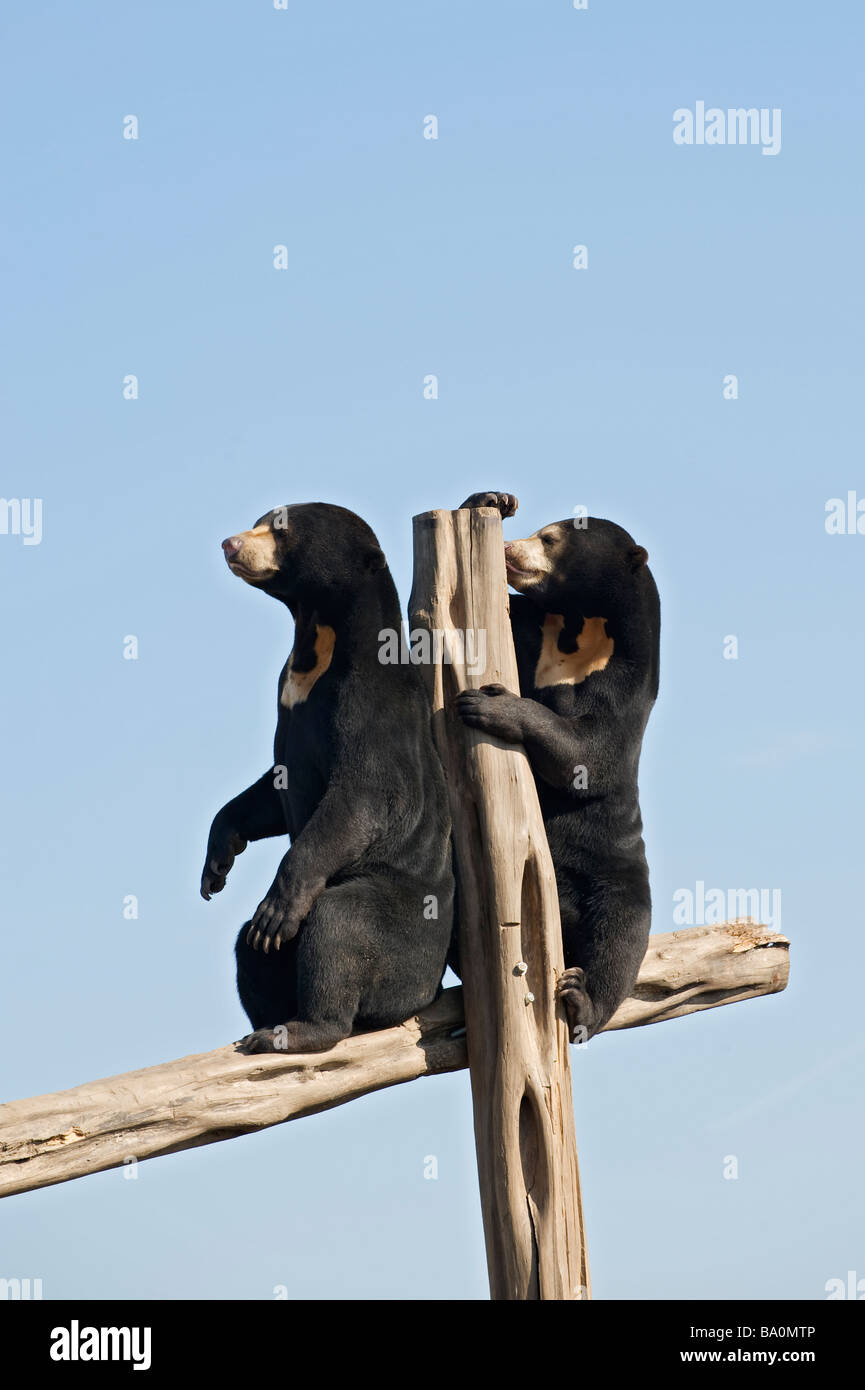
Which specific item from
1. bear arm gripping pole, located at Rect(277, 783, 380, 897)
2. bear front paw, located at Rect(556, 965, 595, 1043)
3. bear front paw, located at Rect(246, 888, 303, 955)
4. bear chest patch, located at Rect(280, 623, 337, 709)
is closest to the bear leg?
bear front paw, located at Rect(246, 888, 303, 955)

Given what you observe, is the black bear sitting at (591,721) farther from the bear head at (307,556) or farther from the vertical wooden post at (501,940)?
the bear head at (307,556)

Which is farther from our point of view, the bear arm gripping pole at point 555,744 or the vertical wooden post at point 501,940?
the bear arm gripping pole at point 555,744

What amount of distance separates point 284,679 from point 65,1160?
227 centimetres

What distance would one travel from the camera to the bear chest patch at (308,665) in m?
6.73

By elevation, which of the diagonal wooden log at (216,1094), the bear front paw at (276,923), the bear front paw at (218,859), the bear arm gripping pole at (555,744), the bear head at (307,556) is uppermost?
the bear head at (307,556)

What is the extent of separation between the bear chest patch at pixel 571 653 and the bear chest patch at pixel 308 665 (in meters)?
1.03

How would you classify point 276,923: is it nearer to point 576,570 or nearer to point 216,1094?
point 216,1094

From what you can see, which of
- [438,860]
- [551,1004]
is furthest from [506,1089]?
[438,860]

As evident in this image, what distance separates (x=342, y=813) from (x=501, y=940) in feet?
2.80

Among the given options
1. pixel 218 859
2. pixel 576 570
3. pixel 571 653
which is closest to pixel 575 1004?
pixel 571 653

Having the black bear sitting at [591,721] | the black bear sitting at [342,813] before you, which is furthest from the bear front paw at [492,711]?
the black bear sitting at [342,813]

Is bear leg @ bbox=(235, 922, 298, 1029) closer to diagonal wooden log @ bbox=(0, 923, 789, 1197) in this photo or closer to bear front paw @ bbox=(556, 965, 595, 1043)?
diagonal wooden log @ bbox=(0, 923, 789, 1197)

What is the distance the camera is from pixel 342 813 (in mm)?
6375
